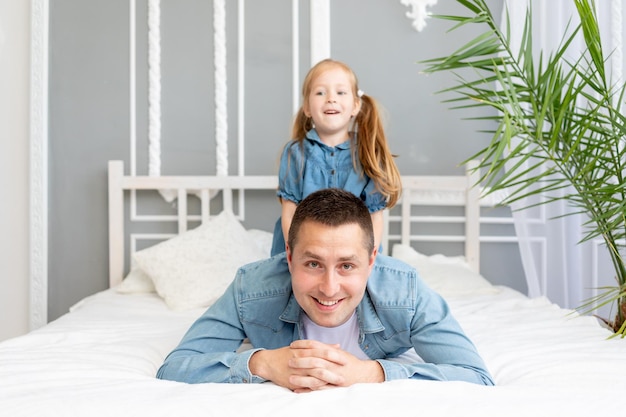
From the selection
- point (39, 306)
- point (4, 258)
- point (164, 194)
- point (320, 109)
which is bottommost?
point (39, 306)

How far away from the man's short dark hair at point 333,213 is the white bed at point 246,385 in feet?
1.03

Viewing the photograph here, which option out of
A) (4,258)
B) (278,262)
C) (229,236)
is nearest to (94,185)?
(4,258)

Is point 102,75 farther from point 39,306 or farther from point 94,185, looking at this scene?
point 39,306

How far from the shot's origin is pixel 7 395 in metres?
1.26

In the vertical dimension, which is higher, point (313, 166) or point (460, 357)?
point (313, 166)

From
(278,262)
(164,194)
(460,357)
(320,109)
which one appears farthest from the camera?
(164,194)

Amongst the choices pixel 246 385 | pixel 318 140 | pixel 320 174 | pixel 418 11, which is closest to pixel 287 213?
pixel 320 174

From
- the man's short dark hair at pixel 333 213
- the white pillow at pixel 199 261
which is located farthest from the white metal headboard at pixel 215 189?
the man's short dark hair at pixel 333 213

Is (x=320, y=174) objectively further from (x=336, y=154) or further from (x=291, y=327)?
(x=291, y=327)

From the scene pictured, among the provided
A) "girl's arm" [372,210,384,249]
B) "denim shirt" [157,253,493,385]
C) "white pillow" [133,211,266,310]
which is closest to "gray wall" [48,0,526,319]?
"white pillow" [133,211,266,310]

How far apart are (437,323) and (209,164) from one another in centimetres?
190

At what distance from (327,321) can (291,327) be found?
20 centimetres

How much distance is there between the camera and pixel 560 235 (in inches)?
104

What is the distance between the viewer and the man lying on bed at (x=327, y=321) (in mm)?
1331
